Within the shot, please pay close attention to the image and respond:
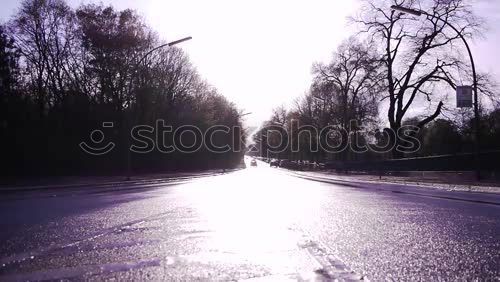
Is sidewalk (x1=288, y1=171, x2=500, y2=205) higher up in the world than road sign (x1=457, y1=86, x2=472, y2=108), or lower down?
lower down

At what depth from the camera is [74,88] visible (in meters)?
41.9

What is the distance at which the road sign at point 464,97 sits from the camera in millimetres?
24938

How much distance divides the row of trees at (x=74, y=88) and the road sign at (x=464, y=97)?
20.8 meters

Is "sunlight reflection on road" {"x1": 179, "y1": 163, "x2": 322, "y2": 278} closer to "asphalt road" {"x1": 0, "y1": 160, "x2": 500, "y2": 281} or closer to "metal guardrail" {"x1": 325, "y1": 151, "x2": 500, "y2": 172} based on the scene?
"asphalt road" {"x1": 0, "y1": 160, "x2": 500, "y2": 281}

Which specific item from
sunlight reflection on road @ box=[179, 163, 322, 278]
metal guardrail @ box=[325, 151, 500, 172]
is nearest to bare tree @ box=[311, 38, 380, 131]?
metal guardrail @ box=[325, 151, 500, 172]

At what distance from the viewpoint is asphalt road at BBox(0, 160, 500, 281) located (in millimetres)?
5273

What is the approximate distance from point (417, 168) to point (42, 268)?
3533cm

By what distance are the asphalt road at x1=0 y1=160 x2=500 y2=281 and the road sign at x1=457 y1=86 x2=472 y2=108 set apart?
48.3 feet

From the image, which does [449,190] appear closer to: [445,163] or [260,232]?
[445,163]

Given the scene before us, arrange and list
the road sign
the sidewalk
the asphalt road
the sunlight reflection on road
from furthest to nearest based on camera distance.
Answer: the road sign
the sidewalk
the sunlight reflection on road
the asphalt road

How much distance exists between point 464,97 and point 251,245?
21.5 m

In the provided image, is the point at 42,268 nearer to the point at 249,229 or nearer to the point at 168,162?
the point at 249,229

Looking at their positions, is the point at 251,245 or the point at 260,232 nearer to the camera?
the point at 251,245

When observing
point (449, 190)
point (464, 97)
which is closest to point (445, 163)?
point (464, 97)
